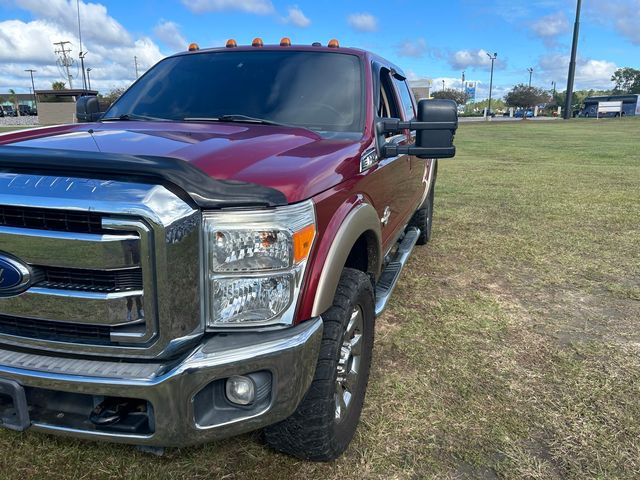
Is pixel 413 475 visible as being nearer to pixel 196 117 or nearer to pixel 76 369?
pixel 76 369

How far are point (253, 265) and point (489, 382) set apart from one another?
6.11ft

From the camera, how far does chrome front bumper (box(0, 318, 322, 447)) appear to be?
5.58 feet

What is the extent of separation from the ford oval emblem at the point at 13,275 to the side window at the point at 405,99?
10.9ft

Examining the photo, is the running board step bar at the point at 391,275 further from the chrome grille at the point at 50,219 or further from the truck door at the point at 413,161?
the chrome grille at the point at 50,219

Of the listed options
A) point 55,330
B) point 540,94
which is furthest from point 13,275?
point 540,94

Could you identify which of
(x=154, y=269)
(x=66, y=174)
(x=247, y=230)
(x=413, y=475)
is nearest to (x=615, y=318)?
(x=413, y=475)

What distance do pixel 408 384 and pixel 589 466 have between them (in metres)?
0.98

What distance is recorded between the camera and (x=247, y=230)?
177cm

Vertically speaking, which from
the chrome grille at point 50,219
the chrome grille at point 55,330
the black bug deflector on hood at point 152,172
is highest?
the black bug deflector on hood at point 152,172

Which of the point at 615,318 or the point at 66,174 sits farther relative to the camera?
the point at 615,318

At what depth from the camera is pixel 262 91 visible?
10.3 ft

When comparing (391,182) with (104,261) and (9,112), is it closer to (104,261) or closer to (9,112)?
(104,261)

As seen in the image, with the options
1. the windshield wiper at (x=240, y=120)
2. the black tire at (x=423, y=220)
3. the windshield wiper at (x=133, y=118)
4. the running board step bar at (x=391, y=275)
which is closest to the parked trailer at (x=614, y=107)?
the black tire at (x=423, y=220)

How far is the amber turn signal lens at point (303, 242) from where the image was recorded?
1855 mm
